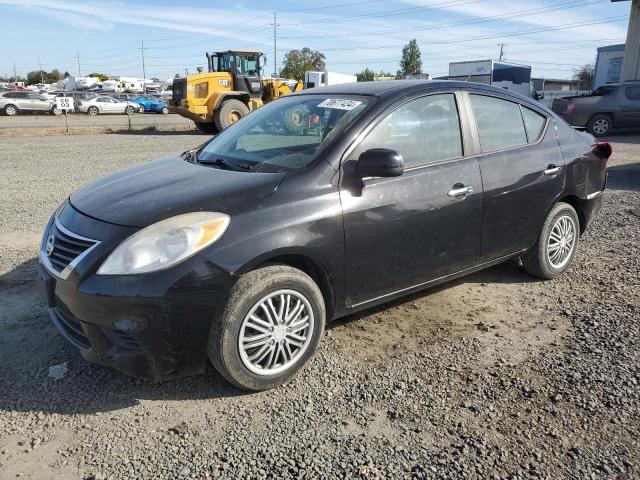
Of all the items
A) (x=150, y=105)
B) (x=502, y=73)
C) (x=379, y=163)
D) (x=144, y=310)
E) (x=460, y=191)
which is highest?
(x=502, y=73)

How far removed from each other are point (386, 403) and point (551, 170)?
2556mm

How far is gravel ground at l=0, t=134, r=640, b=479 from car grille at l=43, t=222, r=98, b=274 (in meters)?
0.69

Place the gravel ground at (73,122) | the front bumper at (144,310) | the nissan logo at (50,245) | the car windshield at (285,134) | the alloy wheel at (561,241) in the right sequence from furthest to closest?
the gravel ground at (73,122)
the alloy wheel at (561,241)
the car windshield at (285,134)
the nissan logo at (50,245)
the front bumper at (144,310)

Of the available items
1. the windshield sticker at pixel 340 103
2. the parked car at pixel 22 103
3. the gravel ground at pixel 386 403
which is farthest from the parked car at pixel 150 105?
the windshield sticker at pixel 340 103

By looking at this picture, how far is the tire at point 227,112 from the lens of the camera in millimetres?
19172

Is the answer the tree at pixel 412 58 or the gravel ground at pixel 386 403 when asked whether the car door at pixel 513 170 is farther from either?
the tree at pixel 412 58

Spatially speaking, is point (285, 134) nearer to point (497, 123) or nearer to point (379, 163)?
point (379, 163)

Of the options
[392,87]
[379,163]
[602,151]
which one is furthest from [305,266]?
[602,151]

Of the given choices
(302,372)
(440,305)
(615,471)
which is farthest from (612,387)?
(302,372)

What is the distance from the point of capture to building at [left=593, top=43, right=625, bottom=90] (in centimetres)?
3288

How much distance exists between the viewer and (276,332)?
2963 millimetres

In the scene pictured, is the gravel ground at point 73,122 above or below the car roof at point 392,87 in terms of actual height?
below

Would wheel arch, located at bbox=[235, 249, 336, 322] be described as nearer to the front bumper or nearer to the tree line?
the front bumper

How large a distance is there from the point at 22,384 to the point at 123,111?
39.6 m
